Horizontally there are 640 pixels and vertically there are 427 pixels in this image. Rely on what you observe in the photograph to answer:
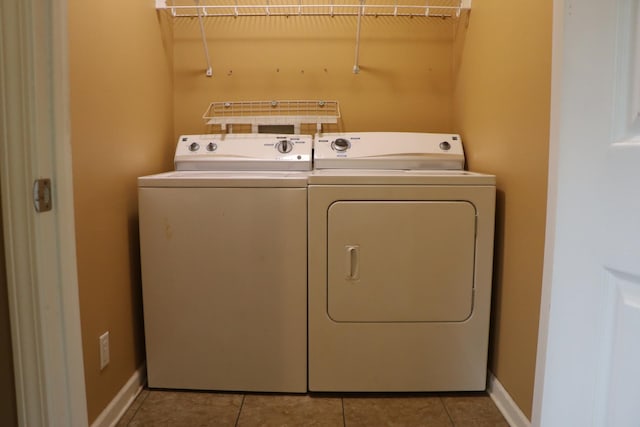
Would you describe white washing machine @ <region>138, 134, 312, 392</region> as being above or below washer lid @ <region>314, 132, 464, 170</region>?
below

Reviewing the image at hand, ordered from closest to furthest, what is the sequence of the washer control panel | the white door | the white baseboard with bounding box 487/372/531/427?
the white door
the white baseboard with bounding box 487/372/531/427
the washer control panel

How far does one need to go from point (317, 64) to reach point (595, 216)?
190cm

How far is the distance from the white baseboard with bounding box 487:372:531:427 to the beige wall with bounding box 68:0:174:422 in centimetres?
148

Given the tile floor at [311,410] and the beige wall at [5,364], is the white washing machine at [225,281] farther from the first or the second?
Result: the beige wall at [5,364]

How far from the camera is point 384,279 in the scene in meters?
1.64

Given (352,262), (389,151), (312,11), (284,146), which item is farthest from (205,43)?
(352,262)

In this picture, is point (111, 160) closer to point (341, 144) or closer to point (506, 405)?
point (341, 144)

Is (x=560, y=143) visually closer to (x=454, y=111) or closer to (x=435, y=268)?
(x=435, y=268)

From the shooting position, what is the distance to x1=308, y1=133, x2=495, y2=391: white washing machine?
1.61 meters

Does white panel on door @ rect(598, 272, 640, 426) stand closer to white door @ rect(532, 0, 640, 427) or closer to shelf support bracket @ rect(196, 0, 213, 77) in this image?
white door @ rect(532, 0, 640, 427)

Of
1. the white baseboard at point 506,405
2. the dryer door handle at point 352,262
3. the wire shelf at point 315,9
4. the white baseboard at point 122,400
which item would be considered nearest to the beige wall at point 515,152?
the white baseboard at point 506,405

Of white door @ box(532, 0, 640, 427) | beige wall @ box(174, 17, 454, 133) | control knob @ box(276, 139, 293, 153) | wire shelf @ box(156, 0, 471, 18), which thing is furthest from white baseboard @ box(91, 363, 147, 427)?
wire shelf @ box(156, 0, 471, 18)

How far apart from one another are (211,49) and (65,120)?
1730 millimetres

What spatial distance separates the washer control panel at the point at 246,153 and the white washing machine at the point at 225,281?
35 centimetres
